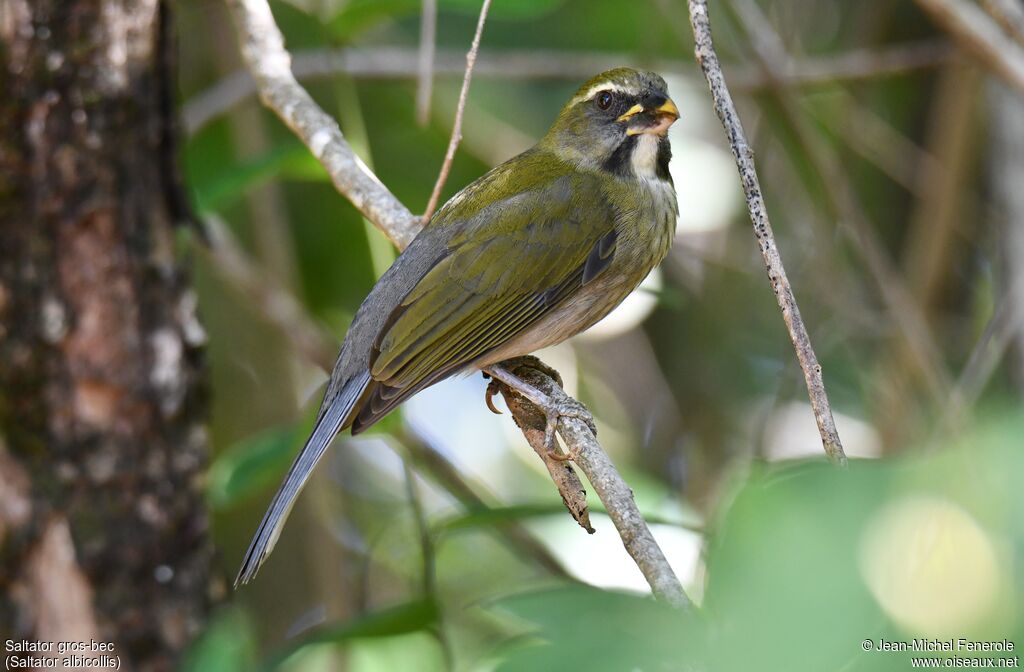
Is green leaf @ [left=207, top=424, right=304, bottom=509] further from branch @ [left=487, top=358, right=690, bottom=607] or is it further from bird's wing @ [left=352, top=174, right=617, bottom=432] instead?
branch @ [left=487, top=358, right=690, bottom=607]

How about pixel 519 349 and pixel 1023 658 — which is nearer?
pixel 1023 658

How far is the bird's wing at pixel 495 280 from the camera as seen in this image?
3.18 metres

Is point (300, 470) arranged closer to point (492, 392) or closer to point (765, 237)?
point (492, 392)

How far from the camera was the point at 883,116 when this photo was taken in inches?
224

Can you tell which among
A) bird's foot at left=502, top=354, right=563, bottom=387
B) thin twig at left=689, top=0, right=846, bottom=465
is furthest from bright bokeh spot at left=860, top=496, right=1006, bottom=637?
bird's foot at left=502, top=354, right=563, bottom=387

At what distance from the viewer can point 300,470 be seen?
114 inches

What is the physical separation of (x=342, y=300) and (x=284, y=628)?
1585 millimetres

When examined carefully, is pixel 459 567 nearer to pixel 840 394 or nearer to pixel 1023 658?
pixel 840 394

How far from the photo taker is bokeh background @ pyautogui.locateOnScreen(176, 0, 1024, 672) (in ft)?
11.6

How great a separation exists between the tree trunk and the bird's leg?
0.89 m

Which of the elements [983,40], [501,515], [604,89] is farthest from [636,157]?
[501,515]

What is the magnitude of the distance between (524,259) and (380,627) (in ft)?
4.02

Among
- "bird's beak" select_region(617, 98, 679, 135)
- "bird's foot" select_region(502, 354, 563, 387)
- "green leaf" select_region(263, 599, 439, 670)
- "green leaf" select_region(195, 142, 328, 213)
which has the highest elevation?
"bird's beak" select_region(617, 98, 679, 135)

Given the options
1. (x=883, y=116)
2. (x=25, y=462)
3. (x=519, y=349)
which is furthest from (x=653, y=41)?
(x=25, y=462)
